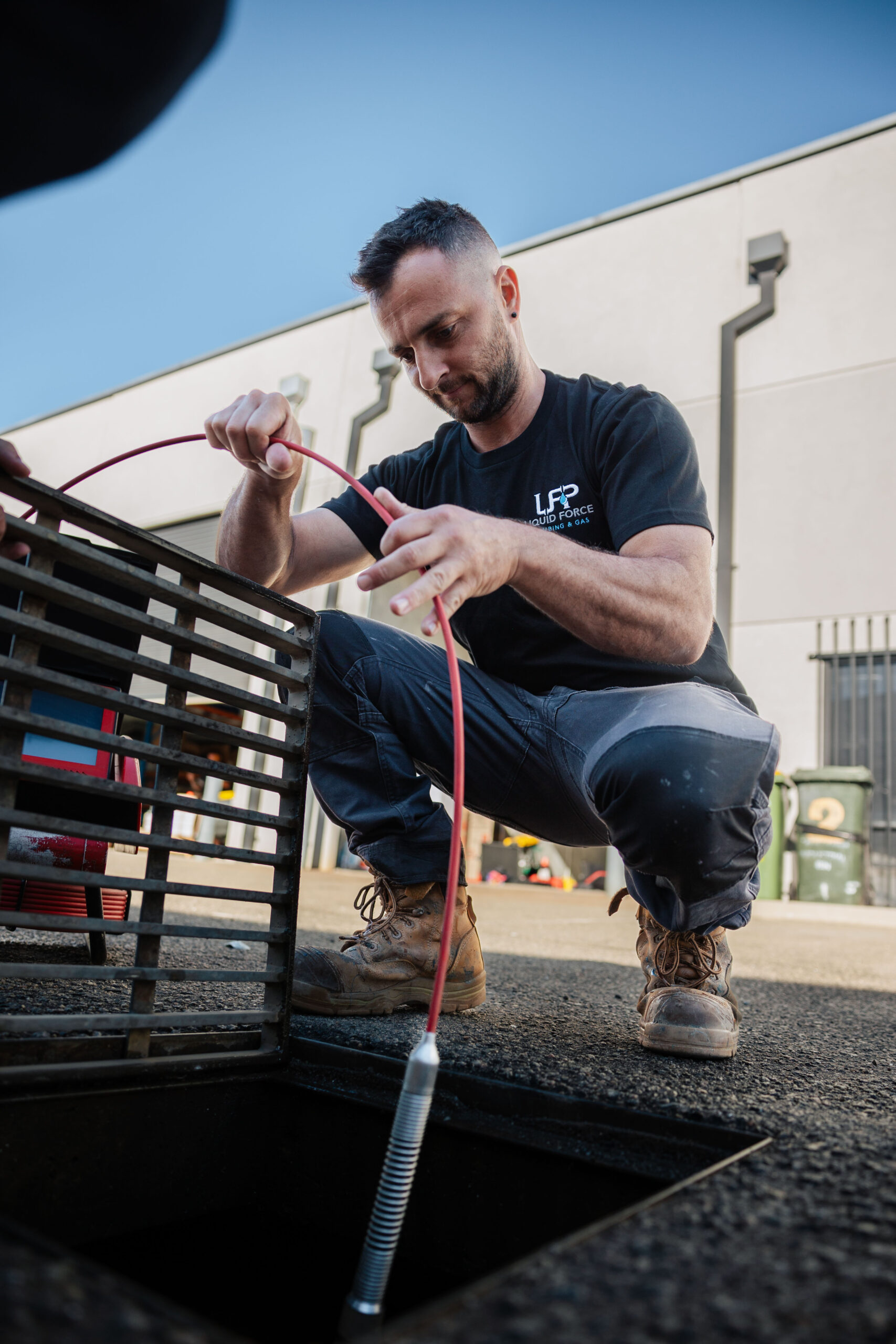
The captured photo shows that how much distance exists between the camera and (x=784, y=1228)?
59 cm

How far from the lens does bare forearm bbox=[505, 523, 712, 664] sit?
113 cm

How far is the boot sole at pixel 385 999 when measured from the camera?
4.45 ft

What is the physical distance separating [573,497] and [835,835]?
20.4 feet

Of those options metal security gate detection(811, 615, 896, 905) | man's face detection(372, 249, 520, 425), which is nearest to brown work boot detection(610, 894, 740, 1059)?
man's face detection(372, 249, 520, 425)

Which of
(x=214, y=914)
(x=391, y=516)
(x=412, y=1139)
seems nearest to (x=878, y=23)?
(x=391, y=516)

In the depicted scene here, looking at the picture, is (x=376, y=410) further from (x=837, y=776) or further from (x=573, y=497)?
(x=573, y=497)

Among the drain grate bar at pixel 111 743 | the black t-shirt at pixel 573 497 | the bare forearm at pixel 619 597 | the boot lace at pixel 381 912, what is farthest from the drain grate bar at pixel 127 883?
the black t-shirt at pixel 573 497

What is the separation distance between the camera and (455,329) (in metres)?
1.68

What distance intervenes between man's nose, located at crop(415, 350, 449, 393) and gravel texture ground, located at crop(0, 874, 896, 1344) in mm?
1207

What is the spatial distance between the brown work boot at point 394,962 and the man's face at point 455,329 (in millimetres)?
975

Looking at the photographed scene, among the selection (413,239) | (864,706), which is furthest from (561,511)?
(864,706)

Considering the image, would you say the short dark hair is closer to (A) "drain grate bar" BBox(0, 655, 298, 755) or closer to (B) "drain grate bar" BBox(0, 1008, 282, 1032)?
(A) "drain grate bar" BBox(0, 655, 298, 755)

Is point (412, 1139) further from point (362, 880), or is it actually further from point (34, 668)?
point (362, 880)

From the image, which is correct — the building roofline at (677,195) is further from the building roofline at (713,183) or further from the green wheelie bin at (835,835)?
the green wheelie bin at (835,835)
